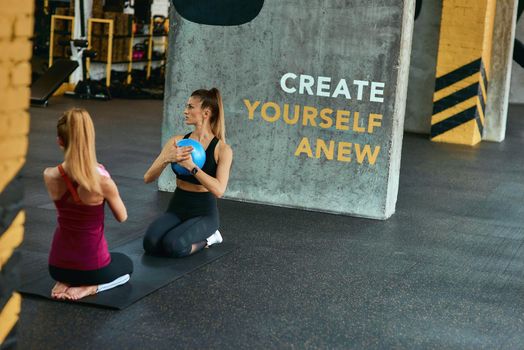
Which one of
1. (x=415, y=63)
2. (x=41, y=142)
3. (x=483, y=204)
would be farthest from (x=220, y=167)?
(x=415, y=63)

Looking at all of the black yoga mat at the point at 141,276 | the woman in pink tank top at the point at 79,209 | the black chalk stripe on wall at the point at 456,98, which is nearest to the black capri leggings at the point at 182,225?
the black yoga mat at the point at 141,276

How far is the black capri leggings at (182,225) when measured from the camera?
591 cm

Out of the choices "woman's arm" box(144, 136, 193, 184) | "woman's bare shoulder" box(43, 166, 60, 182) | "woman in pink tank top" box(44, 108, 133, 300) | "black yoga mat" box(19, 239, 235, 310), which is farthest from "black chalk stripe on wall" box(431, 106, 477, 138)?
"woman's bare shoulder" box(43, 166, 60, 182)

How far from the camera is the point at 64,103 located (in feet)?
46.3

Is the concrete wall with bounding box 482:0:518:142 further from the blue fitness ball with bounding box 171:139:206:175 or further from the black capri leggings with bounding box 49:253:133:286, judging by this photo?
the black capri leggings with bounding box 49:253:133:286

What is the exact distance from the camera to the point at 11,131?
130 inches

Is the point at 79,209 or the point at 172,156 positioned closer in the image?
the point at 79,209

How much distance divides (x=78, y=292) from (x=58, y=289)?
114mm

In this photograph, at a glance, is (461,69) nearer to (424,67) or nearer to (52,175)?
(424,67)

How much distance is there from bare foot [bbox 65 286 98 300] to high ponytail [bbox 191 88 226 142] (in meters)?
1.58

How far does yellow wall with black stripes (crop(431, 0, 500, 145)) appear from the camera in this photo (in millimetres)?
12438

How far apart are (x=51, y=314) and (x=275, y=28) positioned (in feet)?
12.4

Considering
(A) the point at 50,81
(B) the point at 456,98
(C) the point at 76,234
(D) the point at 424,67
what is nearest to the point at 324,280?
(C) the point at 76,234

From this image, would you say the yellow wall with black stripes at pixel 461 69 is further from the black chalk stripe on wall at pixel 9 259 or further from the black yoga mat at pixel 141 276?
the black chalk stripe on wall at pixel 9 259
